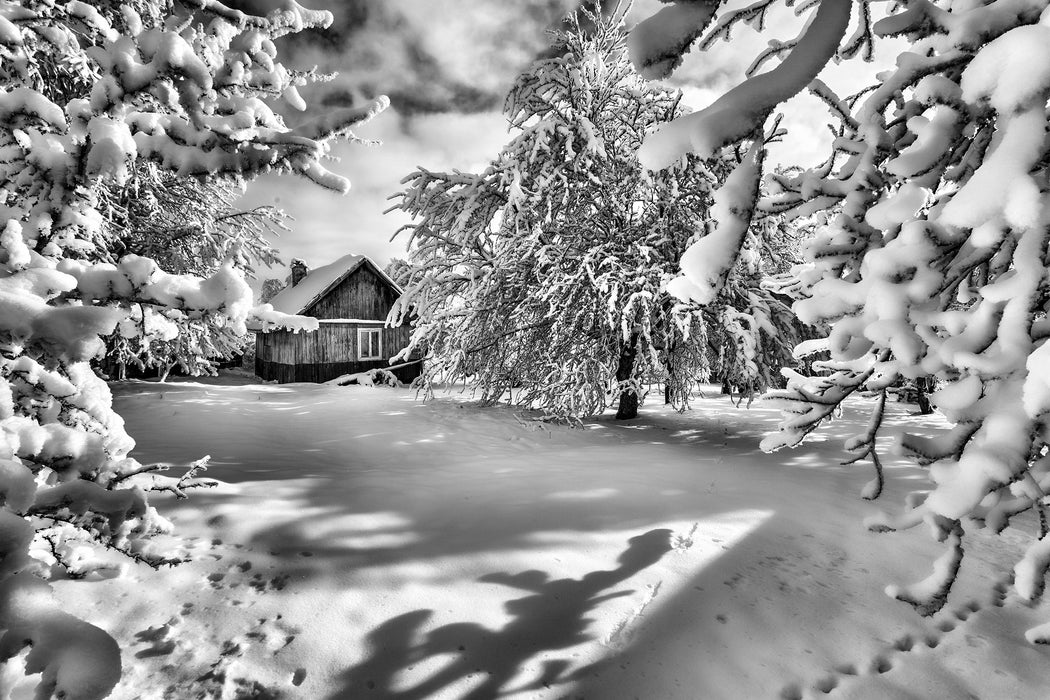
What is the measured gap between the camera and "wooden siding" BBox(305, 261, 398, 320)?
20.8 metres

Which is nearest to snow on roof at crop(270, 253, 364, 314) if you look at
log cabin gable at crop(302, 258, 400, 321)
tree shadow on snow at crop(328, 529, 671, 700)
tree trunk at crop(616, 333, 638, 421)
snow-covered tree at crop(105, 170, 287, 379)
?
log cabin gable at crop(302, 258, 400, 321)

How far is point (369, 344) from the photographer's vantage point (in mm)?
22062

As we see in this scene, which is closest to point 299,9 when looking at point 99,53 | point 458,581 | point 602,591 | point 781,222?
point 99,53

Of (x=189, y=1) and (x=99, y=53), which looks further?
(x=189, y=1)

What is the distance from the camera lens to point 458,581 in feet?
9.30

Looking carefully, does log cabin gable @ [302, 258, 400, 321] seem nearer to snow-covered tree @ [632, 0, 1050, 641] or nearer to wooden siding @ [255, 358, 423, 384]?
wooden siding @ [255, 358, 423, 384]

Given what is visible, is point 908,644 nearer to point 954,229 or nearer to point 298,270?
point 954,229

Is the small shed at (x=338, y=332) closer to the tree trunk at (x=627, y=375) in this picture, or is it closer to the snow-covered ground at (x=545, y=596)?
the tree trunk at (x=627, y=375)

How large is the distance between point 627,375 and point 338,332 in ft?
51.5

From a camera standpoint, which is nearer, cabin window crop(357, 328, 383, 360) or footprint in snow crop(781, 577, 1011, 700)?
footprint in snow crop(781, 577, 1011, 700)

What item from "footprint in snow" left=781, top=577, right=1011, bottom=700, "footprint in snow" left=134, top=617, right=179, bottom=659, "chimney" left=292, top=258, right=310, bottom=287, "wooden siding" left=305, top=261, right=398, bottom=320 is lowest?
"footprint in snow" left=781, top=577, right=1011, bottom=700

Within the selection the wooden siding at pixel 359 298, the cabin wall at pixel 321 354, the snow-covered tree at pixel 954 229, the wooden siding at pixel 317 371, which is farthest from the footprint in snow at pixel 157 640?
the wooden siding at pixel 359 298

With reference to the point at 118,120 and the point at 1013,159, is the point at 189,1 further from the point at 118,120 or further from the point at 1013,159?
the point at 1013,159

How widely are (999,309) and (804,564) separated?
2.55 metres
